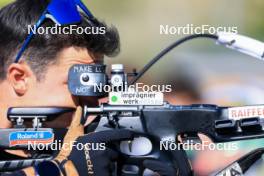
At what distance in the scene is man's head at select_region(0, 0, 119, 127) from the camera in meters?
2.11

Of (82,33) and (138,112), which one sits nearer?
(138,112)

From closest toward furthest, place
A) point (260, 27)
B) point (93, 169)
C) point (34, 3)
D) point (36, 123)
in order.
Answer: point (93, 169) < point (36, 123) < point (34, 3) < point (260, 27)

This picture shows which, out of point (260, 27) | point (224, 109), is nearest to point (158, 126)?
point (224, 109)

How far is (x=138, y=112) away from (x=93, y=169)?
22 cm

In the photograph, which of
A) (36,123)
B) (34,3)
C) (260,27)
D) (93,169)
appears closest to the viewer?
(93,169)

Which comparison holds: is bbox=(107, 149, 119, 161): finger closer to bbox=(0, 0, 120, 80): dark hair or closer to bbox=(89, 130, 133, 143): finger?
bbox=(89, 130, 133, 143): finger

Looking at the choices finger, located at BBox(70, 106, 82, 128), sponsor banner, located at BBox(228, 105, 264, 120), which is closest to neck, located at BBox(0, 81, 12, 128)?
finger, located at BBox(70, 106, 82, 128)

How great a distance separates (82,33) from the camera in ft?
7.06

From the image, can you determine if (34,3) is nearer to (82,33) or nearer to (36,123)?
(82,33)

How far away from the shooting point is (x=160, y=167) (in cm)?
193

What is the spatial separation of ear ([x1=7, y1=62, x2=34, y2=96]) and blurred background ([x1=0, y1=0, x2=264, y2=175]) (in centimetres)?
146

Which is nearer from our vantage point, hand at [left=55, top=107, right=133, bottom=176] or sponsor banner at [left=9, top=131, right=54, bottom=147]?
hand at [left=55, top=107, right=133, bottom=176]

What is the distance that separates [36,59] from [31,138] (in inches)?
10.4

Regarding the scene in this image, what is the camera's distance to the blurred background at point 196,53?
3623 millimetres
